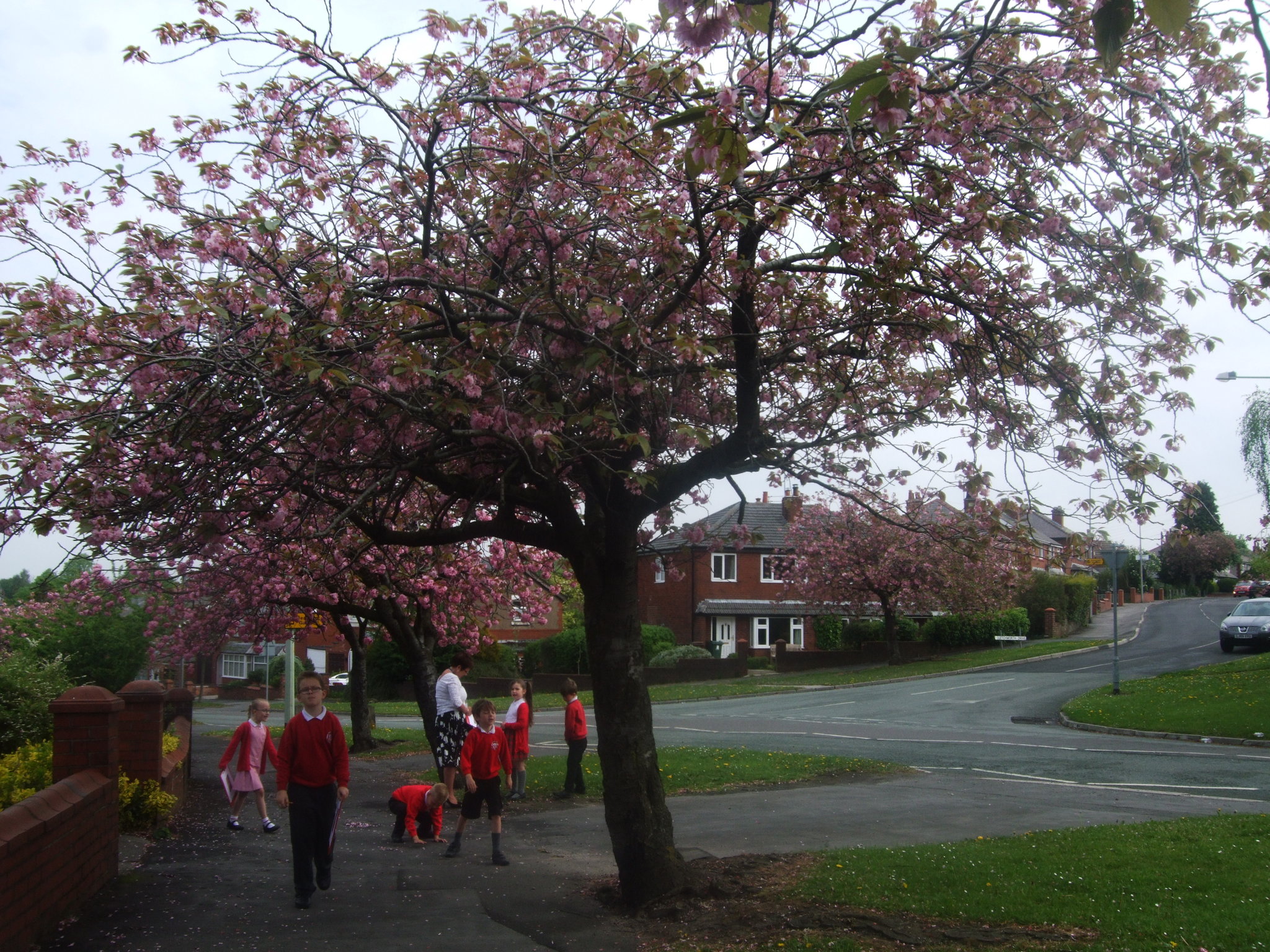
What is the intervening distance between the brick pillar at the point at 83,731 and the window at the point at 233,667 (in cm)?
6419

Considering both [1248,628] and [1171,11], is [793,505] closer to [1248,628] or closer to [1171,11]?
[1171,11]

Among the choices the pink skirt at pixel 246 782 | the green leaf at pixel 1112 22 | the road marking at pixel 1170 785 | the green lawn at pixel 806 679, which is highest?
the green leaf at pixel 1112 22

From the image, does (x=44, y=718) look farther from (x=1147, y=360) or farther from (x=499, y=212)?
(x=1147, y=360)

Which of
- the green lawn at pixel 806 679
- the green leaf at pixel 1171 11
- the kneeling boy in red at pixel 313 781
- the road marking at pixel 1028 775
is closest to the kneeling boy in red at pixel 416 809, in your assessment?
the kneeling boy in red at pixel 313 781

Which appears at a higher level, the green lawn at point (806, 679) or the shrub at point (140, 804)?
the shrub at point (140, 804)

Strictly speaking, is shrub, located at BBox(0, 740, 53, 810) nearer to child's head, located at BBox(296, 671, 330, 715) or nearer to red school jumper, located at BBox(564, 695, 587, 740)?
child's head, located at BBox(296, 671, 330, 715)

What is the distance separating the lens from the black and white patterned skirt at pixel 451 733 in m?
10.7

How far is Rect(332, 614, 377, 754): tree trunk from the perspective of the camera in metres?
20.5

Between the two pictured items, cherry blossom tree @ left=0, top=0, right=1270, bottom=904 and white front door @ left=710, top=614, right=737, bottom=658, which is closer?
cherry blossom tree @ left=0, top=0, right=1270, bottom=904

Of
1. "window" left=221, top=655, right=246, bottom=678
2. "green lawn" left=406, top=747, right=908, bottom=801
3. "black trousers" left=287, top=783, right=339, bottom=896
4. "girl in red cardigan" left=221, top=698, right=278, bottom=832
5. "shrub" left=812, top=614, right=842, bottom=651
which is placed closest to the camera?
"black trousers" left=287, top=783, right=339, bottom=896

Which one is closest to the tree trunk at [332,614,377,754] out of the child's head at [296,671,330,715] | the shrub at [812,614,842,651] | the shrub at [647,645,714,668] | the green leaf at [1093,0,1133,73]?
the child's head at [296,671,330,715]

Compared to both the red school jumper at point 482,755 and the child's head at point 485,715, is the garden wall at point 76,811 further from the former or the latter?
the child's head at point 485,715

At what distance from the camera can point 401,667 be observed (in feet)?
158

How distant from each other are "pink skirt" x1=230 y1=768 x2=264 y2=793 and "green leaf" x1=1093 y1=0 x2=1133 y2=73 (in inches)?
435
